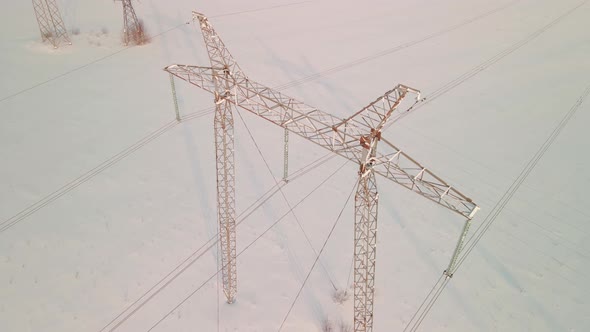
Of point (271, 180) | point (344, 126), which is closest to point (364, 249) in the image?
point (344, 126)

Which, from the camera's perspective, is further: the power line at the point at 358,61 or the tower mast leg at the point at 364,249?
the power line at the point at 358,61

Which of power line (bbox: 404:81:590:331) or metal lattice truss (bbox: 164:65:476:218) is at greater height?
metal lattice truss (bbox: 164:65:476:218)

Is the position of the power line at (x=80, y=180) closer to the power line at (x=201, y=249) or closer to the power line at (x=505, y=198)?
the power line at (x=201, y=249)

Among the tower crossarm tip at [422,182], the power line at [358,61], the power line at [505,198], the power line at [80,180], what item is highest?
the tower crossarm tip at [422,182]

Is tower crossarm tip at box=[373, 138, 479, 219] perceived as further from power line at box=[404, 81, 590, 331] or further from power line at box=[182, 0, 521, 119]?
power line at box=[182, 0, 521, 119]

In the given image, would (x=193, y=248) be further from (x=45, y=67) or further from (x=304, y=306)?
(x=45, y=67)

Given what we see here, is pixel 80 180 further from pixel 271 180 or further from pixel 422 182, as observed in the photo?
pixel 422 182

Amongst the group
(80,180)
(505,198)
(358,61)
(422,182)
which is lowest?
(505,198)

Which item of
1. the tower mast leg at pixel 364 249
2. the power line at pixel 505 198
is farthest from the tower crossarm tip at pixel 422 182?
the power line at pixel 505 198

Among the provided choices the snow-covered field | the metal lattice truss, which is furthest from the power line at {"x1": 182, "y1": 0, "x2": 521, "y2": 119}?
the metal lattice truss

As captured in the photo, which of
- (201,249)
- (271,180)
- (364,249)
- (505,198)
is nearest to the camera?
(364,249)
